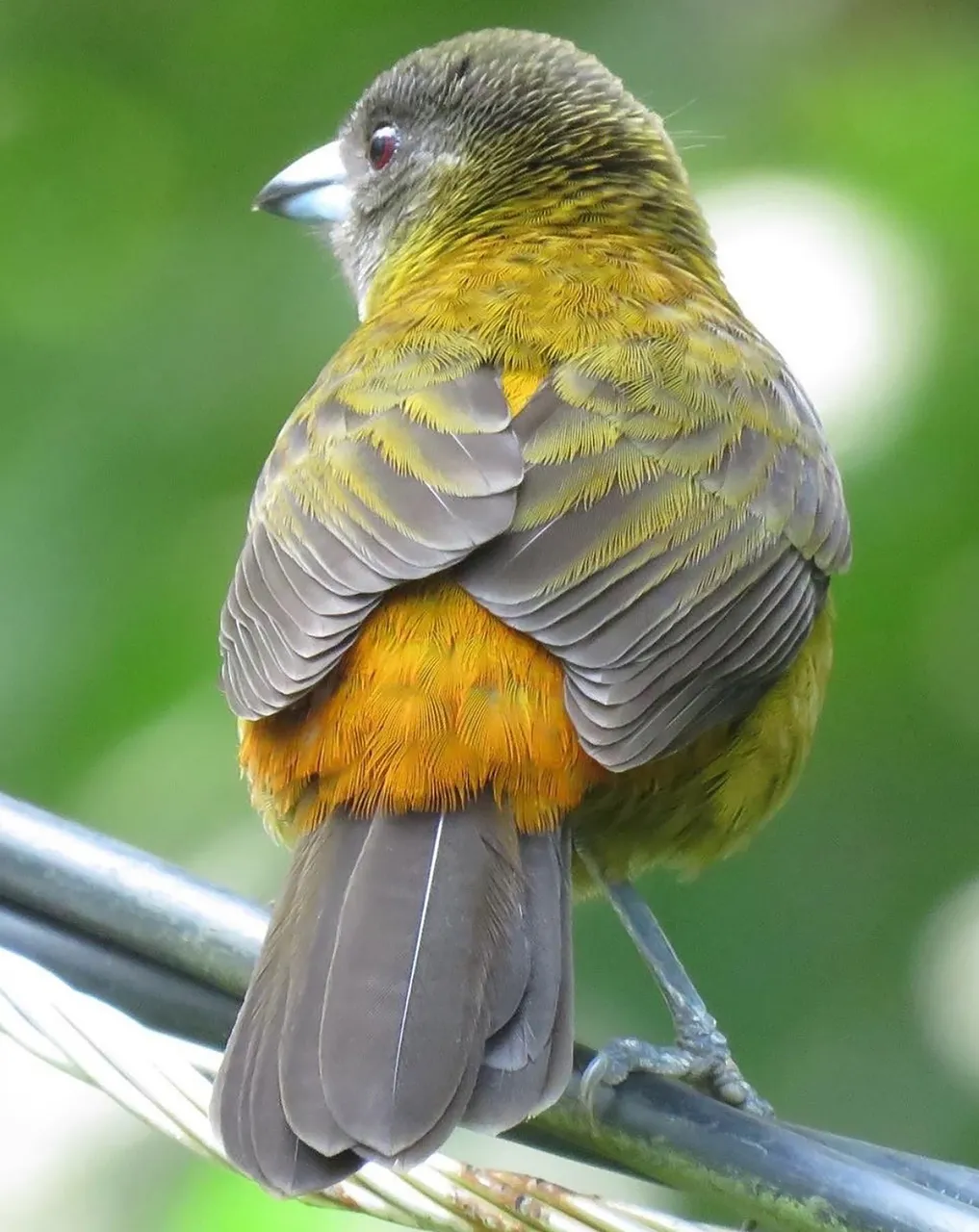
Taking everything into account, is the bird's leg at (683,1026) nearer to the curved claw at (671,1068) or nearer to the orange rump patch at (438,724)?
the curved claw at (671,1068)

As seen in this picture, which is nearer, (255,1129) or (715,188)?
(255,1129)

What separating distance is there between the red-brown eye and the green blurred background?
0.31m

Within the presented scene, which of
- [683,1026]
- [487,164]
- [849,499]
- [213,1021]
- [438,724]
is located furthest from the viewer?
[487,164]

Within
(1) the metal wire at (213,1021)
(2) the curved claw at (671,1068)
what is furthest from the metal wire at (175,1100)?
(2) the curved claw at (671,1068)

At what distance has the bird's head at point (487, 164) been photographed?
3.86 meters

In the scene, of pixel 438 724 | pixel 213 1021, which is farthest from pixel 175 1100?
pixel 438 724

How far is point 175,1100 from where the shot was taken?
6.80 ft

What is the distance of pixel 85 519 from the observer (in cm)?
404

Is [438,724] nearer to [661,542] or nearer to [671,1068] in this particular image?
[661,542]

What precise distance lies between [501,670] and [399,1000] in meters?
0.47

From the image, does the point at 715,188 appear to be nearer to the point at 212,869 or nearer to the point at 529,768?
the point at 212,869

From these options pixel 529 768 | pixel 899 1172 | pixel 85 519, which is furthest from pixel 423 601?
pixel 85 519

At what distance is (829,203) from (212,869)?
184cm

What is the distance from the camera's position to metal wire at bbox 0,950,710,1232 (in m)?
1.98
